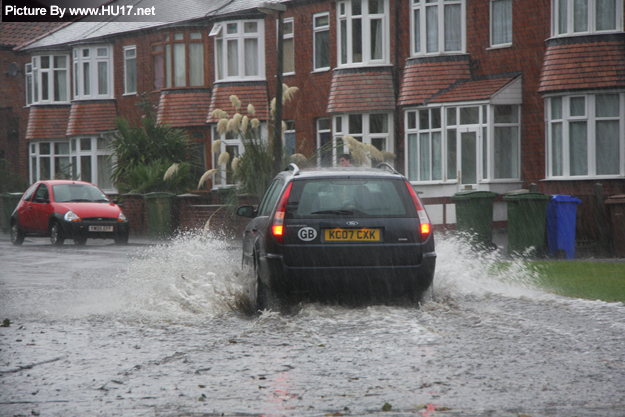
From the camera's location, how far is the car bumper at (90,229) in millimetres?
21562

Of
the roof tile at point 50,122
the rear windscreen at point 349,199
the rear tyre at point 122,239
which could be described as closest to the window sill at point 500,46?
the rear tyre at point 122,239

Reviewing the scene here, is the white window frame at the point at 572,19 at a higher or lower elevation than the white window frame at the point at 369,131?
higher

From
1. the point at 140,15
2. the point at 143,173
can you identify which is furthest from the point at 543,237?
the point at 140,15

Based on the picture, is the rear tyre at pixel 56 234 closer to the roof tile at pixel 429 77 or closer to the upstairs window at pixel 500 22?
the roof tile at pixel 429 77

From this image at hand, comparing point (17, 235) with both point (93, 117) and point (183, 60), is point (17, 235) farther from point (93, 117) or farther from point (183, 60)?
point (93, 117)

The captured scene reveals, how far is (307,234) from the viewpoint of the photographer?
328 inches

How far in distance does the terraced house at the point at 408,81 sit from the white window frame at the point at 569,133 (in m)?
0.04

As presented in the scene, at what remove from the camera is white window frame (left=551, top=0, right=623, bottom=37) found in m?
21.2

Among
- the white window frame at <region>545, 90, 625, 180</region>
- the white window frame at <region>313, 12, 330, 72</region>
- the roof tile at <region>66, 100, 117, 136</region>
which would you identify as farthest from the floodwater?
the roof tile at <region>66, 100, 117, 136</region>

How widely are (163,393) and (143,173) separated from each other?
22.8 m

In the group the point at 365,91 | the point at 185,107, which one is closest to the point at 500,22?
the point at 365,91

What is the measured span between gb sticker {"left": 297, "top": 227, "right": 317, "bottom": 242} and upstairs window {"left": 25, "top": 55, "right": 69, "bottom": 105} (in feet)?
117

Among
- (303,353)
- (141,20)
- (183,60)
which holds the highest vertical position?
(141,20)

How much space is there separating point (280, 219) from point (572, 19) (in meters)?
15.6
